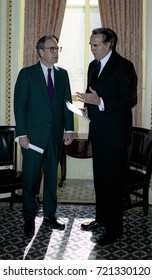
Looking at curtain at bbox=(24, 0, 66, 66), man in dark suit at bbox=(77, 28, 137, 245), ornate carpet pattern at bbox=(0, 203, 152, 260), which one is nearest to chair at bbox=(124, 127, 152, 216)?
ornate carpet pattern at bbox=(0, 203, 152, 260)

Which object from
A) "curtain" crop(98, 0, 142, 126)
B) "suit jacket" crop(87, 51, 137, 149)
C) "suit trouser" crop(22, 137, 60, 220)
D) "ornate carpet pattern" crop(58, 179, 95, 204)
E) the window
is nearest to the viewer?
"suit jacket" crop(87, 51, 137, 149)

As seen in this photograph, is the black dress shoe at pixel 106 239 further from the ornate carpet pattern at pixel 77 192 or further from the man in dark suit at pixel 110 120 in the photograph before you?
the ornate carpet pattern at pixel 77 192

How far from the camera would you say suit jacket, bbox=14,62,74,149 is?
3676 mm

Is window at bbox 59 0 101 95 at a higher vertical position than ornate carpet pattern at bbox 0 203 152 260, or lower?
higher

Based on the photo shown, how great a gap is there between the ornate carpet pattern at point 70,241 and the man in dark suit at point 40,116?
21cm

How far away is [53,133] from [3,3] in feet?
6.43

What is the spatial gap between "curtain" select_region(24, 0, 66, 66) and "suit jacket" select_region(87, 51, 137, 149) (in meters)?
1.61

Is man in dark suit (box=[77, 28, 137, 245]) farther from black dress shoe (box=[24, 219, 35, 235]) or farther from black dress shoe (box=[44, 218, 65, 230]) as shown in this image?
black dress shoe (box=[24, 219, 35, 235])

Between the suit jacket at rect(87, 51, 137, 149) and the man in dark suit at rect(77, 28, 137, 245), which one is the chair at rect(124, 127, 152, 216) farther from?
the suit jacket at rect(87, 51, 137, 149)

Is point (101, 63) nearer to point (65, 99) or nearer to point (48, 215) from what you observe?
point (65, 99)

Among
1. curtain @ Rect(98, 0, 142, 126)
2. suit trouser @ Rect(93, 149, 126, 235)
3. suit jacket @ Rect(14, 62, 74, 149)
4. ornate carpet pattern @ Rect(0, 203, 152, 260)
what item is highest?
curtain @ Rect(98, 0, 142, 126)

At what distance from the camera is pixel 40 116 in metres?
3.75

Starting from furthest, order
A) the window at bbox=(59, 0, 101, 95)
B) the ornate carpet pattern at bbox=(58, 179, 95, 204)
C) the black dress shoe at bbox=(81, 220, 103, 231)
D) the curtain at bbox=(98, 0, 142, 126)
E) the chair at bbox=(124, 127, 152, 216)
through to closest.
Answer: the window at bbox=(59, 0, 101, 95)
the ornate carpet pattern at bbox=(58, 179, 95, 204)
the curtain at bbox=(98, 0, 142, 126)
the chair at bbox=(124, 127, 152, 216)
the black dress shoe at bbox=(81, 220, 103, 231)

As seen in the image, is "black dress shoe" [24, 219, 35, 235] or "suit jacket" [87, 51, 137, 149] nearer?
"suit jacket" [87, 51, 137, 149]
